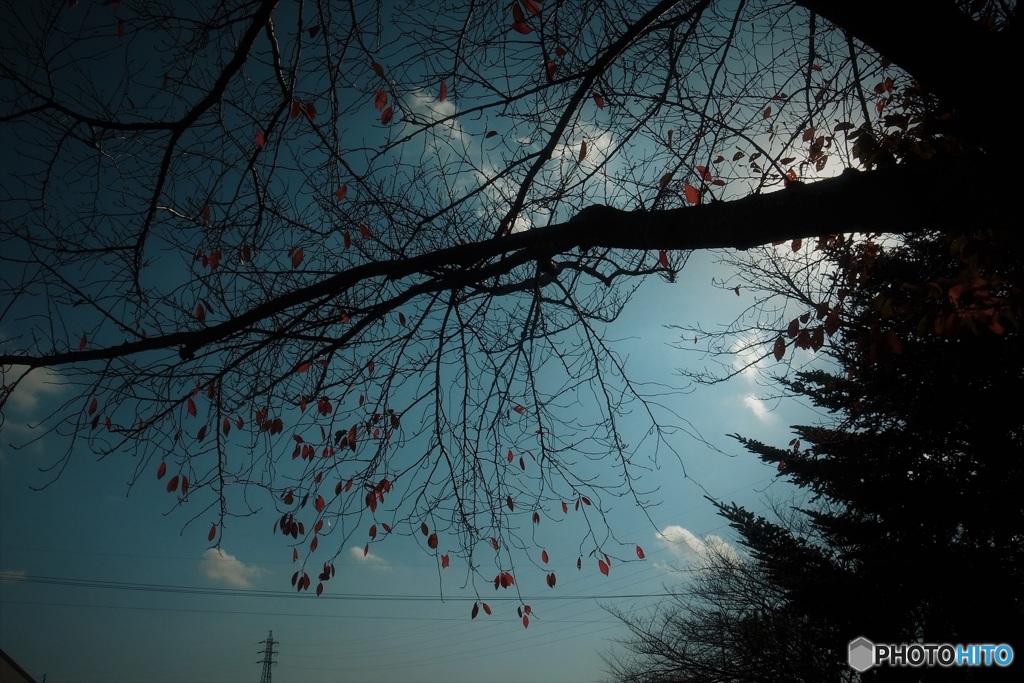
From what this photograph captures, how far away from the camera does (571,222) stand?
296cm

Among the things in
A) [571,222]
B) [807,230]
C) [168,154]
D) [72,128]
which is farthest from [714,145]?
[72,128]

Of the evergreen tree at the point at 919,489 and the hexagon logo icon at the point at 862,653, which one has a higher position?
the evergreen tree at the point at 919,489

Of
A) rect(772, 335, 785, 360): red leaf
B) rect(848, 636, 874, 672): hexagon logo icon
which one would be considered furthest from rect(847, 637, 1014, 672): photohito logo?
rect(772, 335, 785, 360): red leaf

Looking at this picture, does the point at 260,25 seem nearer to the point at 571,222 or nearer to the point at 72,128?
the point at 72,128

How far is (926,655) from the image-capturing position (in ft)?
25.9

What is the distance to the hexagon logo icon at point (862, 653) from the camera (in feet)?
28.0

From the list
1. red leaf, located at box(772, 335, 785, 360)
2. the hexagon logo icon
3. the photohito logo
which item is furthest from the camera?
the hexagon logo icon

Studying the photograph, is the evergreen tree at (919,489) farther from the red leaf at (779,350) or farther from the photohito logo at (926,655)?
the red leaf at (779,350)

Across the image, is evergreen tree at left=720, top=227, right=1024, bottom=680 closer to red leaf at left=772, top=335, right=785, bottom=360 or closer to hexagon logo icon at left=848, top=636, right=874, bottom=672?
hexagon logo icon at left=848, top=636, right=874, bottom=672

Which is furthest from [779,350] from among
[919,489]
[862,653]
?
[862,653]

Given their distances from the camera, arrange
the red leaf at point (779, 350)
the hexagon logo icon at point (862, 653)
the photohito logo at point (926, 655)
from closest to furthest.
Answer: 1. the red leaf at point (779, 350)
2. the photohito logo at point (926, 655)
3. the hexagon logo icon at point (862, 653)

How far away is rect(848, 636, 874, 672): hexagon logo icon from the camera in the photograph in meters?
8.55

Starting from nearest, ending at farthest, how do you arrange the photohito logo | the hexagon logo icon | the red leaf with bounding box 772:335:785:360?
the red leaf with bounding box 772:335:785:360
the photohito logo
the hexagon logo icon

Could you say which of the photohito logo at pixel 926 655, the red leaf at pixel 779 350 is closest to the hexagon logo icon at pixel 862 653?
the photohito logo at pixel 926 655
